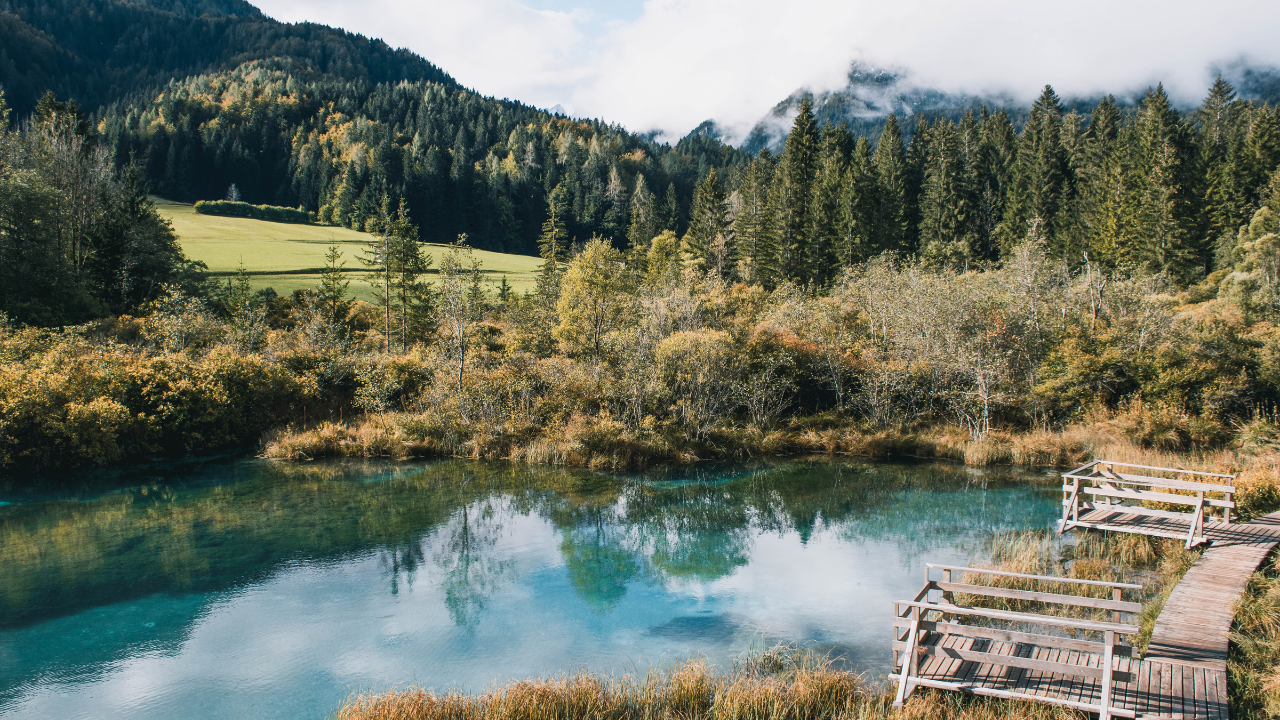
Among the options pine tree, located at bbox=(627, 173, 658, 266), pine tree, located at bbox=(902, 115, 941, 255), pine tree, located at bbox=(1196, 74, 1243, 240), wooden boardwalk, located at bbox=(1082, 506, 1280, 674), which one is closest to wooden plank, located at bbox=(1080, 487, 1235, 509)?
wooden boardwalk, located at bbox=(1082, 506, 1280, 674)

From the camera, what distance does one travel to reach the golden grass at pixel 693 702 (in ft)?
30.4

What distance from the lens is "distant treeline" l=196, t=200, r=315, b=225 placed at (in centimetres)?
9856

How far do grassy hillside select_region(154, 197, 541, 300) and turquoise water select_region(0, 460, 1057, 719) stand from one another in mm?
30448

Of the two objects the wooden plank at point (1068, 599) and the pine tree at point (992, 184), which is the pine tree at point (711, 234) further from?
the wooden plank at point (1068, 599)

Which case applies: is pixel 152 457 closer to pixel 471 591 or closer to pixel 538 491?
pixel 538 491

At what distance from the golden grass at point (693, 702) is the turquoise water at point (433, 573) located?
1.61m

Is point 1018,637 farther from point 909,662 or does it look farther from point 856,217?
point 856,217

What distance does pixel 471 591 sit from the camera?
16.3 m

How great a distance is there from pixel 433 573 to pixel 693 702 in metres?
9.55

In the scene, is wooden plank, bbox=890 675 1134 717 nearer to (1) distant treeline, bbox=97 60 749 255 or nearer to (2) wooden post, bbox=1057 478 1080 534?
(2) wooden post, bbox=1057 478 1080 534

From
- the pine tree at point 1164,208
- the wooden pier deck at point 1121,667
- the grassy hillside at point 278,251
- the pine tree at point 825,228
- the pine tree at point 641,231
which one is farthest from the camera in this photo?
the pine tree at point 641,231

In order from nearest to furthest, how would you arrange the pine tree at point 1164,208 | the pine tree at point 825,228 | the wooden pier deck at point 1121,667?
the wooden pier deck at point 1121,667
the pine tree at point 1164,208
the pine tree at point 825,228

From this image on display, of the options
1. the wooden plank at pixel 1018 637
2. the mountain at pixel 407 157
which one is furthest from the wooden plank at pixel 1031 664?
the mountain at pixel 407 157

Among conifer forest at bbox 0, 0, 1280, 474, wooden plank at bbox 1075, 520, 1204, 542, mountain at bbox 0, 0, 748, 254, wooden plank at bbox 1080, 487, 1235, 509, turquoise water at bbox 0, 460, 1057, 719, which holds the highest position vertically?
mountain at bbox 0, 0, 748, 254
